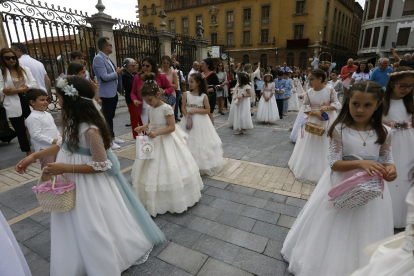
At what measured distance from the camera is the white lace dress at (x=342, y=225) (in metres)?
1.93

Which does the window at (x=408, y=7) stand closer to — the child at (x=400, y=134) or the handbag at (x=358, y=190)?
the child at (x=400, y=134)

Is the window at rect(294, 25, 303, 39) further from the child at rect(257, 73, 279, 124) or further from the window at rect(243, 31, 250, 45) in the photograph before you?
the child at rect(257, 73, 279, 124)

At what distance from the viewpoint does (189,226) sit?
9.94 ft

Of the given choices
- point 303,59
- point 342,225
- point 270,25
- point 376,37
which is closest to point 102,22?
point 342,225

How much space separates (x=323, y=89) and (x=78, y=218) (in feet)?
14.7

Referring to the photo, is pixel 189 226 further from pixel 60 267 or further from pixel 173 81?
pixel 173 81

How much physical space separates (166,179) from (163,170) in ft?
0.43

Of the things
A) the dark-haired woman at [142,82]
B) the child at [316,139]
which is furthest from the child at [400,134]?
the dark-haired woman at [142,82]

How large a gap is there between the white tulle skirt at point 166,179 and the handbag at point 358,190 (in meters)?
2.00

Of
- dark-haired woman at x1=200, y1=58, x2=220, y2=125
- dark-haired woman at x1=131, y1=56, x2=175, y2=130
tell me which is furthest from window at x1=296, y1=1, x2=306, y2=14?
dark-haired woman at x1=131, y1=56, x2=175, y2=130

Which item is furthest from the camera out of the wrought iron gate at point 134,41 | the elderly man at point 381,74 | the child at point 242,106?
the wrought iron gate at point 134,41

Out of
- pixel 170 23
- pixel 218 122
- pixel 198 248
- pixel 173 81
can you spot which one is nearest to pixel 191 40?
Result: pixel 218 122

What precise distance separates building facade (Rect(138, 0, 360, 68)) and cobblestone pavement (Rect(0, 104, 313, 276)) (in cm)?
2853

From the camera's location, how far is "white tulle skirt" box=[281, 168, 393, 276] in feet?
6.32
